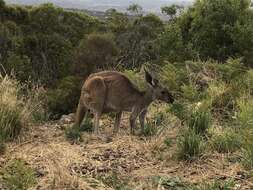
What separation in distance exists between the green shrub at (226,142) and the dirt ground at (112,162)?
19 centimetres

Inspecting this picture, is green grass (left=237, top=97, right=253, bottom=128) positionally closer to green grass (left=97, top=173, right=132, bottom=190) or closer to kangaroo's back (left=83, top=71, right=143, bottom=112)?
kangaroo's back (left=83, top=71, right=143, bottom=112)

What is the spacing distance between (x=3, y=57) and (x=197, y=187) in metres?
25.7

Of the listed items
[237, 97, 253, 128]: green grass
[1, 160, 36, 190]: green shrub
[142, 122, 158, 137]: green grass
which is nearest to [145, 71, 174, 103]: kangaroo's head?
[142, 122, 158, 137]: green grass

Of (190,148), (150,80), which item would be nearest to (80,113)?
(150,80)

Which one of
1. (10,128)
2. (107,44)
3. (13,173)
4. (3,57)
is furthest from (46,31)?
(13,173)

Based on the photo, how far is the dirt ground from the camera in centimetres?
558

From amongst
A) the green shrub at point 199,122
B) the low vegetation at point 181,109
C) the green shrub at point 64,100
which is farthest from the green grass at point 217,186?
the green shrub at point 64,100

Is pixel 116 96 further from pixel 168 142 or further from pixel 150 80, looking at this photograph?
pixel 168 142

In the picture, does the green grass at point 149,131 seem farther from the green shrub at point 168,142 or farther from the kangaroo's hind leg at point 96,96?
the green shrub at point 168,142

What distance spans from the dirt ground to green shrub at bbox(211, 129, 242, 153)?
0.19 m

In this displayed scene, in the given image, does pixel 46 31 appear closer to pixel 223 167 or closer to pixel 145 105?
pixel 145 105

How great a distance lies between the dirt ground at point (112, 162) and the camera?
5.58m

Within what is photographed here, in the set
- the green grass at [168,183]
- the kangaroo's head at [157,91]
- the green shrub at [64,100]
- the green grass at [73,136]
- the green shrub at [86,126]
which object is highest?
the kangaroo's head at [157,91]

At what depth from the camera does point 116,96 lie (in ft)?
28.6
